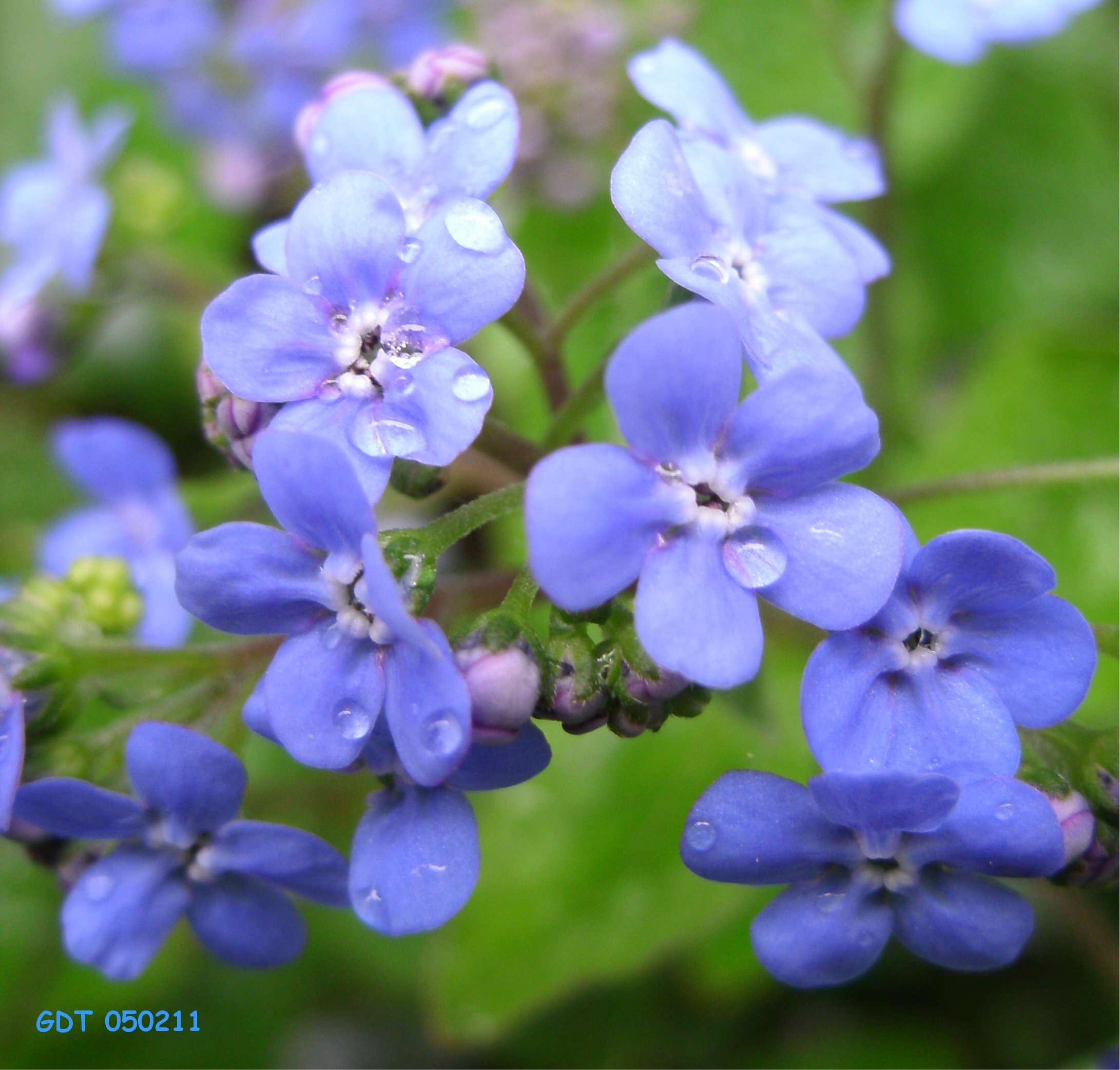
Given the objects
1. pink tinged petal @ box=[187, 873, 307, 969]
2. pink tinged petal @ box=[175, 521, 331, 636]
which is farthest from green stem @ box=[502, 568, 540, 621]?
pink tinged petal @ box=[187, 873, 307, 969]

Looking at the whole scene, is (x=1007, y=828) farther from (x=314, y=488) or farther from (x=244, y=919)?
(x=244, y=919)

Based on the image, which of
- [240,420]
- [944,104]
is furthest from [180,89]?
[240,420]

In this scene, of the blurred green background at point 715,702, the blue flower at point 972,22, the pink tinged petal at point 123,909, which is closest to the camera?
the pink tinged petal at point 123,909

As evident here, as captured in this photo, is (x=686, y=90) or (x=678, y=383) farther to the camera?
(x=686, y=90)

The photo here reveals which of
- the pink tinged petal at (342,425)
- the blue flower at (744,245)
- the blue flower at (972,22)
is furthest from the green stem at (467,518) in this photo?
the blue flower at (972,22)

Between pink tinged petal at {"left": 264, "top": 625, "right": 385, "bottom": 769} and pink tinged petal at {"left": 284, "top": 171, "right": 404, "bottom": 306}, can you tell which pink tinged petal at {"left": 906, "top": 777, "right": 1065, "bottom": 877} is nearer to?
pink tinged petal at {"left": 264, "top": 625, "right": 385, "bottom": 769}

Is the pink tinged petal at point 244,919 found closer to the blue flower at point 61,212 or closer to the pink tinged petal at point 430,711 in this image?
the pink tinged petal at point 430,711

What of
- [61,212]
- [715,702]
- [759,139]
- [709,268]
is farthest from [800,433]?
[61,212]

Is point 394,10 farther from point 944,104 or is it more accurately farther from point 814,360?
point 814,360
